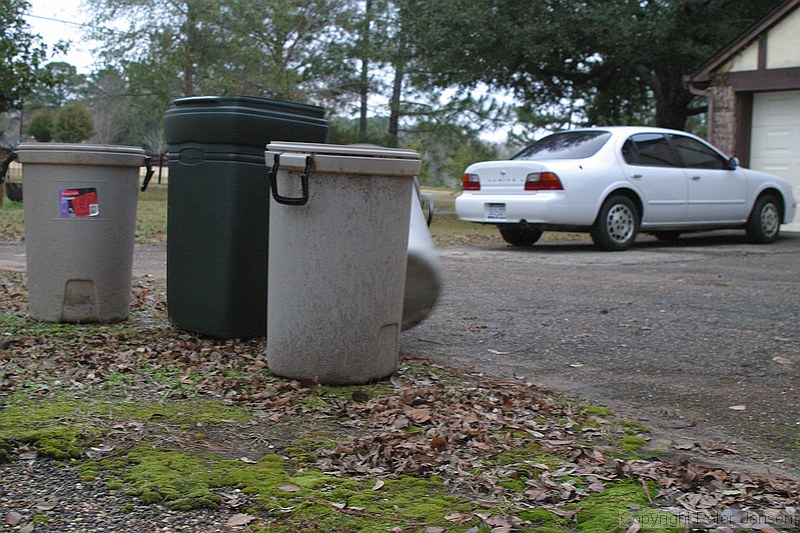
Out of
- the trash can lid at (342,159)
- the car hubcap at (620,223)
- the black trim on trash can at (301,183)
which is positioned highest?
the trash can lid at (342,159)

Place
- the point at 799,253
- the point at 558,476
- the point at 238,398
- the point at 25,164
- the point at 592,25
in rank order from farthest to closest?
the point at 592,25 → the point at 799,253 → the point at 25,164 → the point at 238,398 → the point at 558,476

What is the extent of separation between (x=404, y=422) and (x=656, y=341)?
2539 mm

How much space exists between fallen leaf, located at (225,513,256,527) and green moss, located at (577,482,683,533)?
977 mm

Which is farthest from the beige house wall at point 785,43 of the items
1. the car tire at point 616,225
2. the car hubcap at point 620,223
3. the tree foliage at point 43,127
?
the tree foliage at point 43,127

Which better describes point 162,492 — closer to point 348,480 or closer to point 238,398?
point 348,480

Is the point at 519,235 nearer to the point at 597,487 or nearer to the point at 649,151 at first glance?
the point at 649,151

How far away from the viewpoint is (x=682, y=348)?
554cm

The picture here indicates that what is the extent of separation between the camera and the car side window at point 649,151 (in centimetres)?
1175

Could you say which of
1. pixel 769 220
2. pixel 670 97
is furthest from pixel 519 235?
pixel 670 97

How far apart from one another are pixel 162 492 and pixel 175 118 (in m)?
2.75

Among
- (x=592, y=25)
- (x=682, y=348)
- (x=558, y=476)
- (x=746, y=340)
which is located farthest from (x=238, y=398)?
(x=592, y=25)

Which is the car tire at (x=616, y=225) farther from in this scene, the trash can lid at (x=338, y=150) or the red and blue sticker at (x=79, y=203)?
the trash can lid at (x=338, y=150)

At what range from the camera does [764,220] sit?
13.3 metres

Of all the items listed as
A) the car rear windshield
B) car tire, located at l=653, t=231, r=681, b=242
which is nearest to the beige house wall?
car tire, located at l=653, t=231, r=681, b=242
